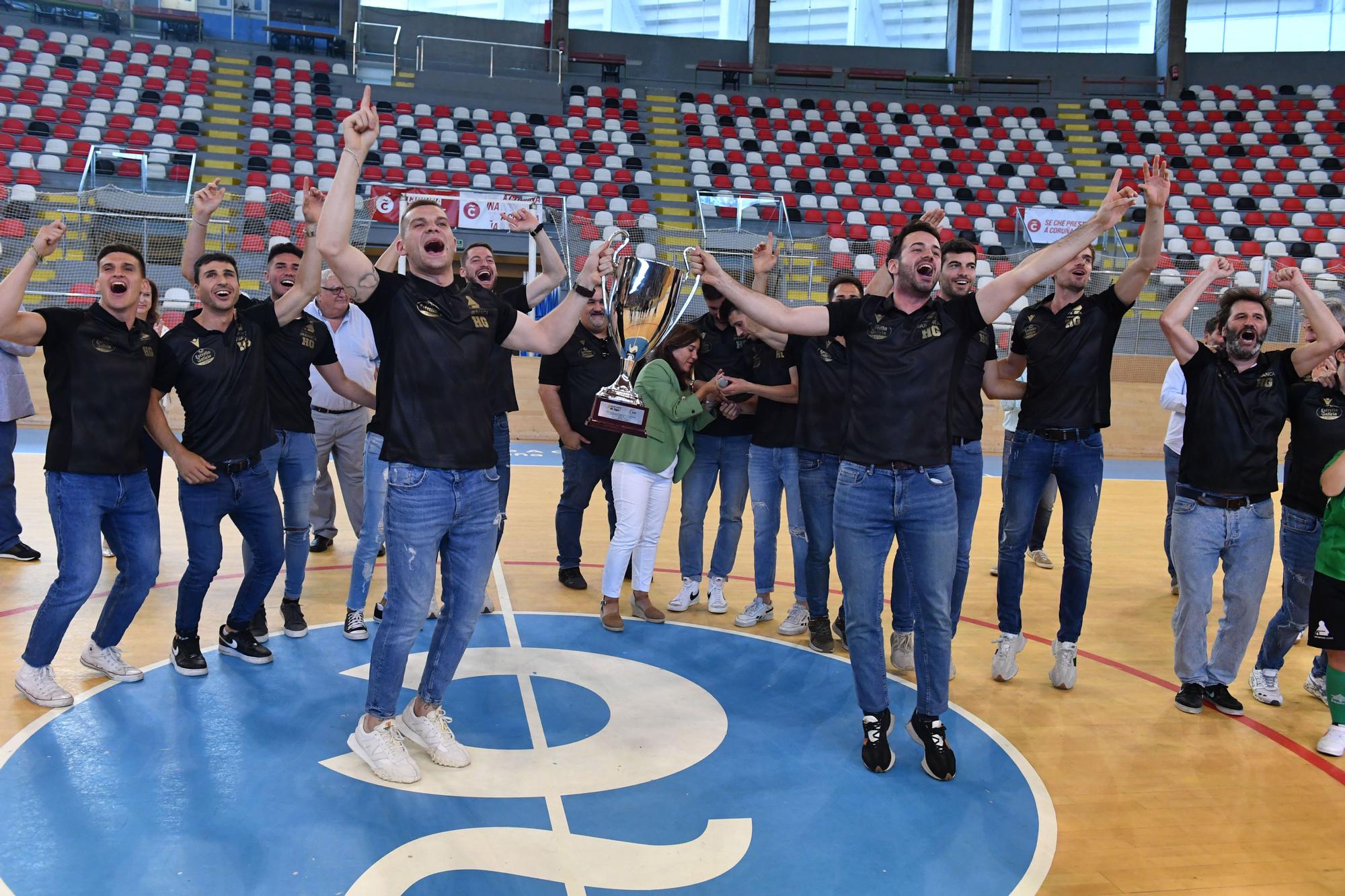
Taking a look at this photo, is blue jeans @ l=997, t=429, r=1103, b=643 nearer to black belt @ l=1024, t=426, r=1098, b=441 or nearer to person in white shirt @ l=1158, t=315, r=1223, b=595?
black belt @ l=1024, t=426, r=1098, b=441

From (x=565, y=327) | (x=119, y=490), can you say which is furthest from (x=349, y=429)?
(x=565, y=327)

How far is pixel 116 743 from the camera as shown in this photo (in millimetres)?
4027

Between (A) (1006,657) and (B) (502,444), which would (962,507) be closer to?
(A) (1006,657)

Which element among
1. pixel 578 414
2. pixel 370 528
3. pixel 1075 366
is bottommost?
pixel 370 528

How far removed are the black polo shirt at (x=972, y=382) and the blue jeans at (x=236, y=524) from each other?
3513 mm

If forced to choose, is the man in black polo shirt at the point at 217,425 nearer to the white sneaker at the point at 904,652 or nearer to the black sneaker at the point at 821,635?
the black sneaker at the point at 821,635

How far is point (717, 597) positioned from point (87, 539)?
11.9 ft

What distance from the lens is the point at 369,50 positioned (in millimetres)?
27594

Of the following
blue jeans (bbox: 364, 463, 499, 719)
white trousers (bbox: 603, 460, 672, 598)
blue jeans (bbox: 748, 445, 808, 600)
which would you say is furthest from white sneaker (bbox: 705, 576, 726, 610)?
blue jeans (bbox: 364, 463, 499, 719)

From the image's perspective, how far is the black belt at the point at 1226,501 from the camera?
15.7 ft

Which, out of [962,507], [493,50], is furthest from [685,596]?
[493,50]

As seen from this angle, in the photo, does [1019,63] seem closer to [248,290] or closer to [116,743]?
[248,290]

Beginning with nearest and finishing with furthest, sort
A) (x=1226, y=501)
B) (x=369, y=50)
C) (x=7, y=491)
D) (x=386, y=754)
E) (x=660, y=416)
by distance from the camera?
(x=386, y=754), (x=1226, y=501), (x=660, y=416), (x=7, y=491), (x=369, y=50)

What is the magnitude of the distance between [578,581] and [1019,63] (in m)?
28.1
